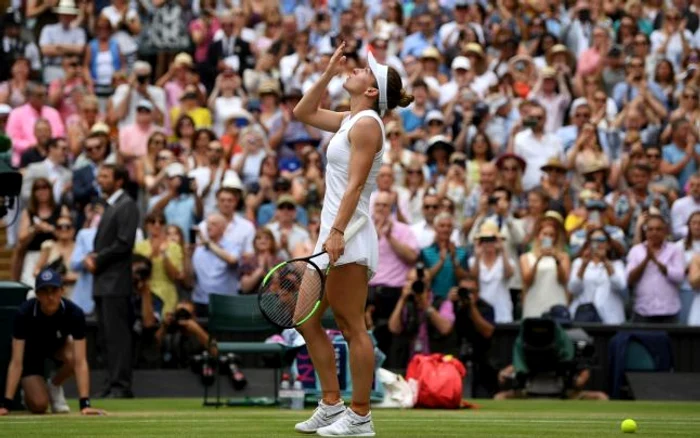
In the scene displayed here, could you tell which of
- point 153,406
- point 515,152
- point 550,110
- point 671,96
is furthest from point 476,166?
point 153,406

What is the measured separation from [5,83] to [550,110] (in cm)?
733

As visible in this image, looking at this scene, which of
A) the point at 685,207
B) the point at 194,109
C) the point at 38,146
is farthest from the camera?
the point at 194,109

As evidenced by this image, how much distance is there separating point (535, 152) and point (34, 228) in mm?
6090

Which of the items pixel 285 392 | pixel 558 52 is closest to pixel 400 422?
pixel 285 392

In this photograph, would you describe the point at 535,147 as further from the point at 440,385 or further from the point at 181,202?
the point at 440,385

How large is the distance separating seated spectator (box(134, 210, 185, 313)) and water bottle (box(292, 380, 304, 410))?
3.47 m

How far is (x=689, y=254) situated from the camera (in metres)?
18.1

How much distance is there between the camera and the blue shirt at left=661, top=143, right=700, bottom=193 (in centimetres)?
2014

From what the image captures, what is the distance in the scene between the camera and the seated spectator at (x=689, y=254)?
1794cm

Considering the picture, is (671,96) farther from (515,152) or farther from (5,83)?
(5,83)

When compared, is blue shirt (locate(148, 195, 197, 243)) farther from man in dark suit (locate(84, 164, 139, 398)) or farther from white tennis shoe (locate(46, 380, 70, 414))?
white tennis shoe (locate(46, 380, 70, 414))

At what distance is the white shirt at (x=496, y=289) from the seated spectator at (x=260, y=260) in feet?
7.27

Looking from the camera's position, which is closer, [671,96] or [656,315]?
[656,315]

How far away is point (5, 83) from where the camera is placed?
73.4ft
